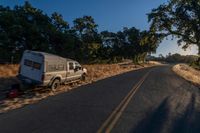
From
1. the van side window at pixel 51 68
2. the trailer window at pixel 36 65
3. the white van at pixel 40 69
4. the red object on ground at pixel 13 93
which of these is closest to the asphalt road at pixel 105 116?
the red object on ground at pixel 13 93

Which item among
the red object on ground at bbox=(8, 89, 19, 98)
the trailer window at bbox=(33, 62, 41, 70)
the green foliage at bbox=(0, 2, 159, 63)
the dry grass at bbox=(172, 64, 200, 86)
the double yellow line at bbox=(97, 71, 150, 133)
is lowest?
the dry grass at bbox=(172, 64, 200, 86)

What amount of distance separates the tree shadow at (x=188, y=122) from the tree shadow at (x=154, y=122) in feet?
1.56

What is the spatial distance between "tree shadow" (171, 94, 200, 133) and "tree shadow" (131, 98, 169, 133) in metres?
0.47

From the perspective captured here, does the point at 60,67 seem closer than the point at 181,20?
Yes

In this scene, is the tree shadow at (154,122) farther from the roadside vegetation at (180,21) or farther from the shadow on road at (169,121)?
the roadside vegetation at (180,21)

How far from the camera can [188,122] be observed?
35.1 feet

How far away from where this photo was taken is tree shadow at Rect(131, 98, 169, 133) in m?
9.27

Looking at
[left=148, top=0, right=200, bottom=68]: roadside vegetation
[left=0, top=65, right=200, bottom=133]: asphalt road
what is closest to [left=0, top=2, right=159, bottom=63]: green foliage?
[left=148, top=0, right=200, bottom=68]: roadside vegetation

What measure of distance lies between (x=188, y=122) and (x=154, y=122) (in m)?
1.29

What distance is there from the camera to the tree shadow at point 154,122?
9273mm

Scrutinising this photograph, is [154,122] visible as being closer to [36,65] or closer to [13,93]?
[13,93]

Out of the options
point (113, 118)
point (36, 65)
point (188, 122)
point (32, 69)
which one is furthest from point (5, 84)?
point (188, 122)

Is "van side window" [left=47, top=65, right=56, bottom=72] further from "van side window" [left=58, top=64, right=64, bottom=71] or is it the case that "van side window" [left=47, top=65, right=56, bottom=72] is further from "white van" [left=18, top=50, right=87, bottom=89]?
"van side window" [left=58, top=64, right=64, bottom=71]

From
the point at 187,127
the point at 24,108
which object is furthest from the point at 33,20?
the point at 187,127
